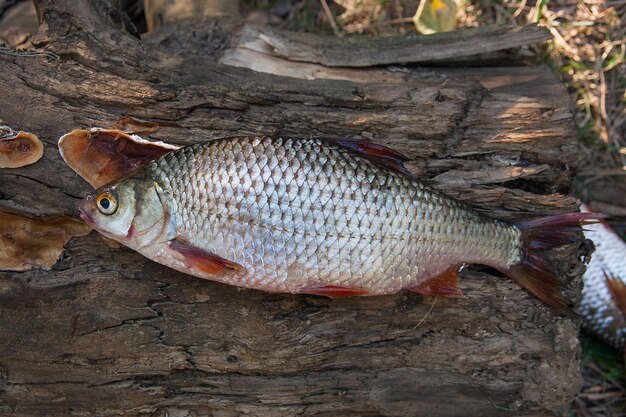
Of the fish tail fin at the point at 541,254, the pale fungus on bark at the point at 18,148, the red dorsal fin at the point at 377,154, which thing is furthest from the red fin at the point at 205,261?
Answer: the fish tail fin at the point at 541,254

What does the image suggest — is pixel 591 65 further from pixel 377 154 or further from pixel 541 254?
pixel 377 154

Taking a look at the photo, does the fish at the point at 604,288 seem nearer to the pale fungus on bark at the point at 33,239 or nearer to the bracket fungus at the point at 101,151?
the bracket fungus at the point at 101,151

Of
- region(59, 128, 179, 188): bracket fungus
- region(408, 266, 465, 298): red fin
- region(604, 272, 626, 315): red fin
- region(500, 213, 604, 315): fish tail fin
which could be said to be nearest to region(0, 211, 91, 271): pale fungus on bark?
region(59, 128, 179, 188): bracket fungus

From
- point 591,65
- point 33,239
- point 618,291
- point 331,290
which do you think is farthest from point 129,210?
point 591,65

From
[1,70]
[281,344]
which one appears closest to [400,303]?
[281,344]

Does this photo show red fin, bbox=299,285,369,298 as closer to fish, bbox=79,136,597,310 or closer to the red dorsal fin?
fish, bbox=79,136,597,310

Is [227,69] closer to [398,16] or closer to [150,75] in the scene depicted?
[150,75]
